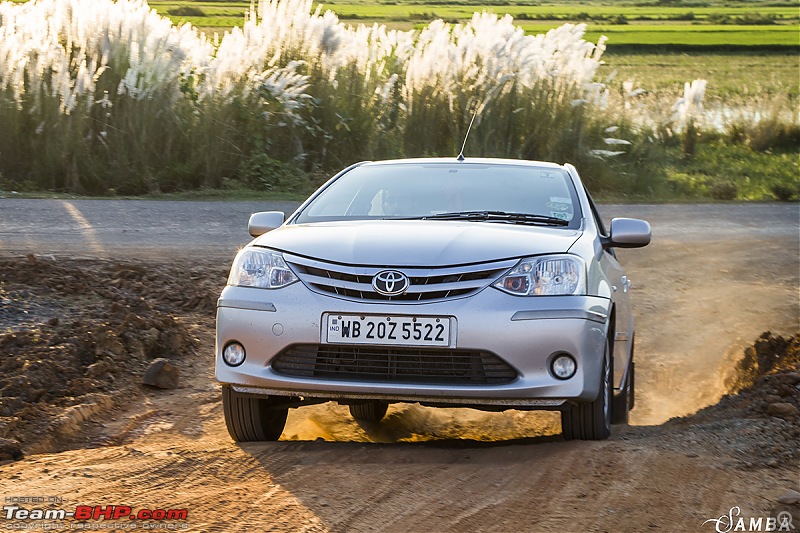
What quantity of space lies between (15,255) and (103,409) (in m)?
4.06

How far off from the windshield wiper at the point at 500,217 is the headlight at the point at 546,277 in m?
0.65

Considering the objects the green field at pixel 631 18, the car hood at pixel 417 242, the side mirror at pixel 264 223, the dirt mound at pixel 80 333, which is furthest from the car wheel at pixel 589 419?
the green field at pixel 631 18

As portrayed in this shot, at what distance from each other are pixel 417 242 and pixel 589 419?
1101mm

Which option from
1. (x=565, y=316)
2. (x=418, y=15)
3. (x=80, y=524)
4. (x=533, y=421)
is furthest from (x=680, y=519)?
(x=418, y=15)

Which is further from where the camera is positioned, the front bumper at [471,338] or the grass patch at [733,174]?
the grass patch at [733,174]

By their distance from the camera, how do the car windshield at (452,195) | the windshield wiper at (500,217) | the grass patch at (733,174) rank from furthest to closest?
1. the grass patch at (733,174)
2. the car windshield at (452,195)
3. the windshield wiper at (500,217)

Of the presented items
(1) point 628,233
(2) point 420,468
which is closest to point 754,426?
(1) point 628,233

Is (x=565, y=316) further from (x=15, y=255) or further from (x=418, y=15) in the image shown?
(x=418, y=15)

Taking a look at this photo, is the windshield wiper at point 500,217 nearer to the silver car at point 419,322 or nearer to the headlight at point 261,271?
the silver car at point 419,322

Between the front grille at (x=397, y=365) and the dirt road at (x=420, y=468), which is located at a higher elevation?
the front grille at (x=397, y=365)

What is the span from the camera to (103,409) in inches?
272

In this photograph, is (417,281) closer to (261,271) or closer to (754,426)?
(261,271)

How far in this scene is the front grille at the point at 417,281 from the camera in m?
5.21

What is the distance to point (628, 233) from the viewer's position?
6.36 m
